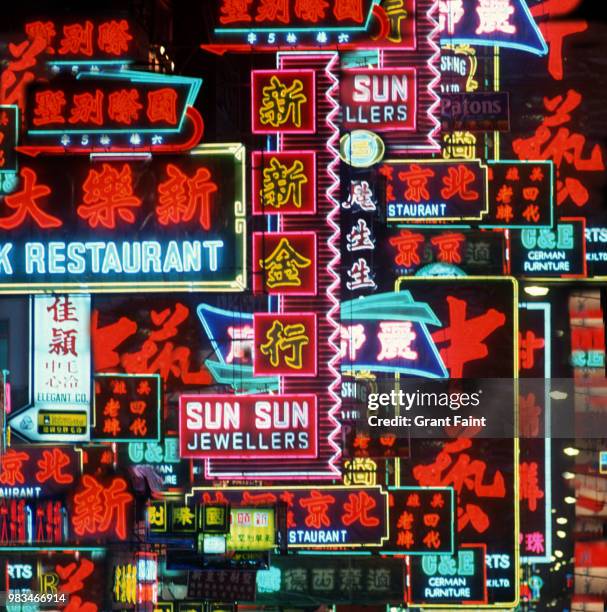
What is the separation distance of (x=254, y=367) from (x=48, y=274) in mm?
2190

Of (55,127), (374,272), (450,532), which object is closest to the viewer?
(55,127)

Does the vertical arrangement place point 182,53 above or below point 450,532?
above

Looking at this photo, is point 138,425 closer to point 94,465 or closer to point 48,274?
point 94,465

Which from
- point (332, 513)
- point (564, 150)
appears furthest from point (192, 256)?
point (564, 150)

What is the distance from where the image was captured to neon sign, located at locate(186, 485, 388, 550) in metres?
14.9

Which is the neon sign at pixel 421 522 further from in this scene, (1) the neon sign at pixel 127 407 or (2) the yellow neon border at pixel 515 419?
(1) the neon sign at pixel 127 407

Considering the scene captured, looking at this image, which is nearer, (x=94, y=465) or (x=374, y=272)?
(x=94, y=465)

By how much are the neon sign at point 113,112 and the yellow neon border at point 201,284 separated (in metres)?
0.36

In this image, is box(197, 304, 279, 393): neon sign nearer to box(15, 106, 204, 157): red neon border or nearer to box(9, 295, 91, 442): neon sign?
box(9, 295, 91, 442): neon sign

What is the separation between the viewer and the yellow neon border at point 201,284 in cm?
1416

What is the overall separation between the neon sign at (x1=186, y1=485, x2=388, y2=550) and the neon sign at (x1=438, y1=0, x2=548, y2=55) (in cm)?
498

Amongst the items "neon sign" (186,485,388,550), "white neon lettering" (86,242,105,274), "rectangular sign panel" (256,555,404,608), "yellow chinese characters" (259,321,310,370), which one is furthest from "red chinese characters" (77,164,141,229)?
"rectangular sign panel" (256,555,404,608)

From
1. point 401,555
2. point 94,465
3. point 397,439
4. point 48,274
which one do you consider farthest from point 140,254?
point 401,555

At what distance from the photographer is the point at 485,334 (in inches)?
635
